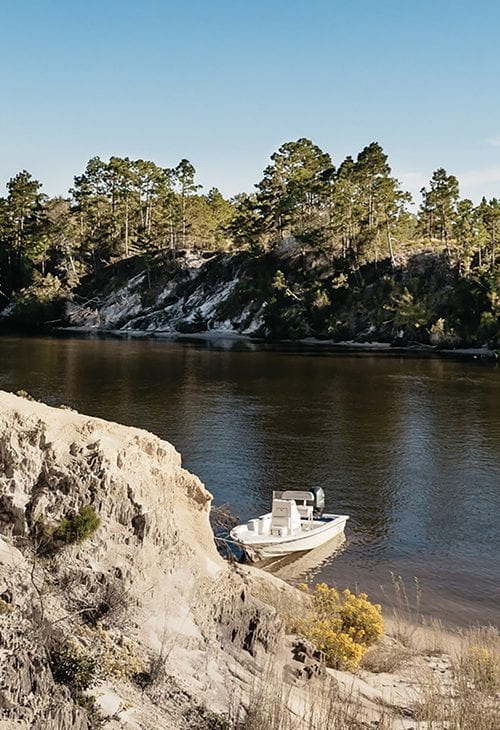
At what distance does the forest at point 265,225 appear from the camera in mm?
102312

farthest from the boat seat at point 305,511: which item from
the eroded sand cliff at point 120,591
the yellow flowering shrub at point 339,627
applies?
the eroded sand cliff at point 120,591

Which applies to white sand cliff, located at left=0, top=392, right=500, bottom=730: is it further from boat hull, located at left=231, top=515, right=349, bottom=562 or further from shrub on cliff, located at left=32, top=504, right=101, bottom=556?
boat hull, located at left=231, top=515, right=349, bottom=562

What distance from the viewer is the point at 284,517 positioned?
2541 cm

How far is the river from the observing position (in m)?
24.6

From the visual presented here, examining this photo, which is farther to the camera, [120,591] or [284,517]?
[284,517]

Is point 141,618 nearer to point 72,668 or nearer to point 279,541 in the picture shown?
point 72,668

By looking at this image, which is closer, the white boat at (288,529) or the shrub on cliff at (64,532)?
the shrub on cliff at (64,532)

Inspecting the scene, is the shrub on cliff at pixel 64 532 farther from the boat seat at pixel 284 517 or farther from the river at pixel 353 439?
the boat seat at pixel 284 517

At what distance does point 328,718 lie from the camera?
988 cm

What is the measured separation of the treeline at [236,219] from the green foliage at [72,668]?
3820 inches

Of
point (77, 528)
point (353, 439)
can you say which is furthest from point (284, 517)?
point (353, 439)

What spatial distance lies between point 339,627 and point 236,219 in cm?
12190

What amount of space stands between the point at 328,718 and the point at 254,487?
2344 cm

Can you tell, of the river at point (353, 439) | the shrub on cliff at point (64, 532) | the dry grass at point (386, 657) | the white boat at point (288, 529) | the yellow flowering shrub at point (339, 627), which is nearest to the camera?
the shrub on cliff at point (64, 532)
